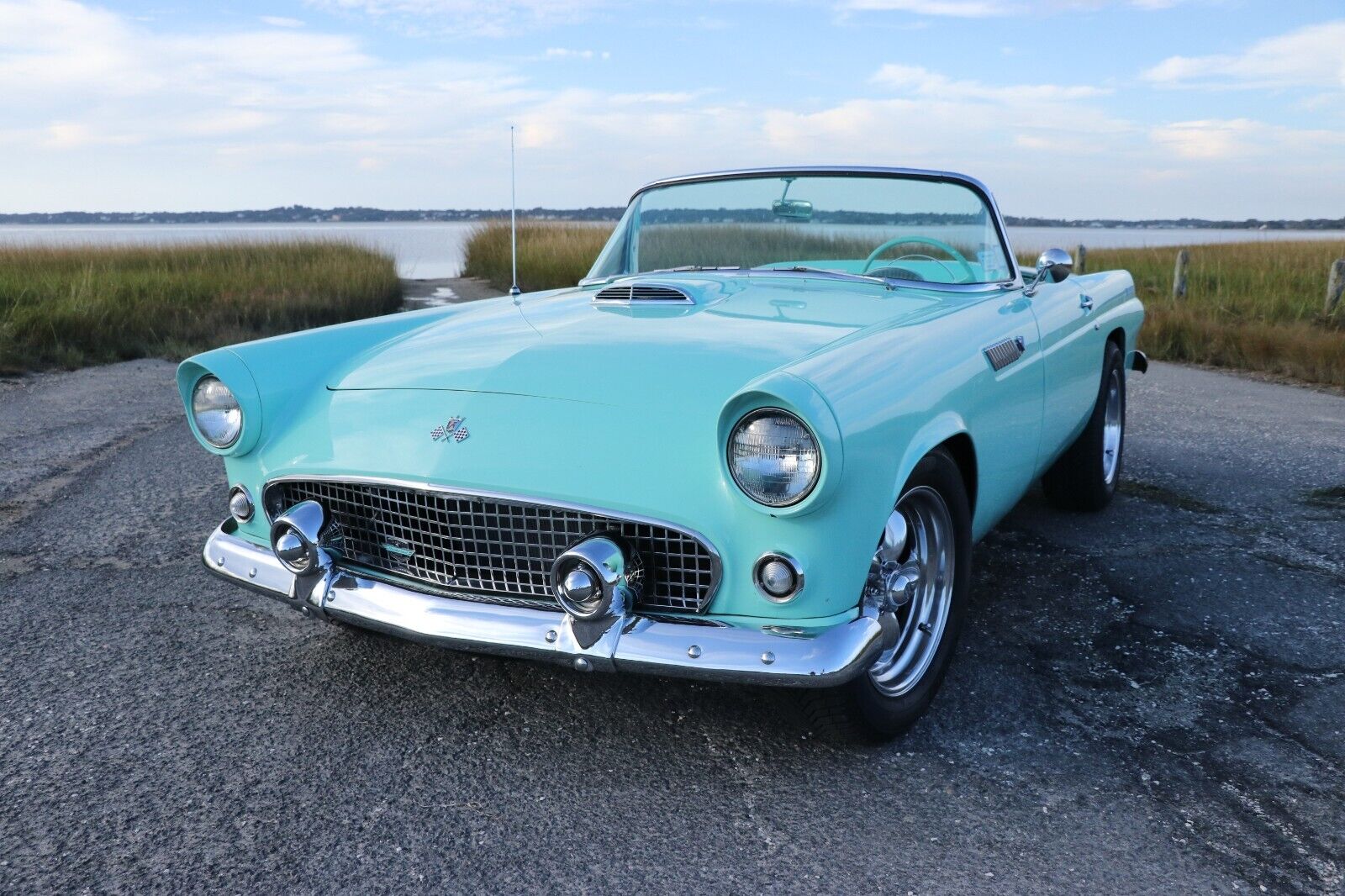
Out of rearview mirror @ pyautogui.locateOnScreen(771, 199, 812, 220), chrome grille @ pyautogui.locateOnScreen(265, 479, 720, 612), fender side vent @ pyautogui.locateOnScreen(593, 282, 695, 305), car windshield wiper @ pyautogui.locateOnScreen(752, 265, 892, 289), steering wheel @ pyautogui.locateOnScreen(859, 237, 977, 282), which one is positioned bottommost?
chrome grille @ pyautogui.locateOnScreen(265, 479, 720, 612)

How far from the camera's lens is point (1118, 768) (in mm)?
2297

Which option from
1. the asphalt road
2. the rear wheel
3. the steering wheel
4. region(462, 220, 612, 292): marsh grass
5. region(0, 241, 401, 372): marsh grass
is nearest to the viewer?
the asphalt road

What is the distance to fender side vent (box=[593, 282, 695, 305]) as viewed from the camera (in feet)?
10.2

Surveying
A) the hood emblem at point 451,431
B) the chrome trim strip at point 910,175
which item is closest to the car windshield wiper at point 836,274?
the chrome trim strip at point 910,175

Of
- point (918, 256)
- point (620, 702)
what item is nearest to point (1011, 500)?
point (918, 256)

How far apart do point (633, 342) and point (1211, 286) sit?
42.0 feet

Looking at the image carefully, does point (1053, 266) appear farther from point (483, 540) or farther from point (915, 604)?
point (483, 540)

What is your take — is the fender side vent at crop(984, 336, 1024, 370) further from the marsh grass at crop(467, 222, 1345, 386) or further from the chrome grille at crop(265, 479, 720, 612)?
the chrome grille at crop(265, 479, 720, 612)

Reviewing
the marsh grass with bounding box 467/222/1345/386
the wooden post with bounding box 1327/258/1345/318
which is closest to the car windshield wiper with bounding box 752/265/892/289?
the marsh grass with bounding box 467/222/1345/386

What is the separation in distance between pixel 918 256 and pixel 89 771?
271cm

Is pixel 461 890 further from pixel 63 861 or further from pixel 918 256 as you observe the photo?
A: pixel 918 256

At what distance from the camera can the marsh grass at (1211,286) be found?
12.7ft

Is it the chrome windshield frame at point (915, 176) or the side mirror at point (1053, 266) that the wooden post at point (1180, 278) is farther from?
the chrome windshield frame at point (915, 176)

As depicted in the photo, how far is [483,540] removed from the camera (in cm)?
230
